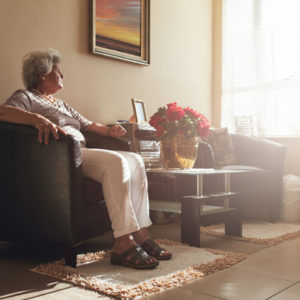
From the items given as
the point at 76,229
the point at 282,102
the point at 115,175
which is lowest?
the point at 76,229

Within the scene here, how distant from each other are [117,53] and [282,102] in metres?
1.85

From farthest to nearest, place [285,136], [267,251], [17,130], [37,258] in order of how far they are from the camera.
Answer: [285,136]
[267,251]
[37,258]
[17,130]

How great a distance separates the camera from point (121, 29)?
12.1 ft

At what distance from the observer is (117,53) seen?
3.63 metres

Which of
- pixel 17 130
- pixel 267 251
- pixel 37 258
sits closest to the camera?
pixel 17 130

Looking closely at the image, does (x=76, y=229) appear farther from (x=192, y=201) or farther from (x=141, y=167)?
(x=192, y=201)

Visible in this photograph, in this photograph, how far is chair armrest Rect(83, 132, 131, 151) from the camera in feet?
8.55

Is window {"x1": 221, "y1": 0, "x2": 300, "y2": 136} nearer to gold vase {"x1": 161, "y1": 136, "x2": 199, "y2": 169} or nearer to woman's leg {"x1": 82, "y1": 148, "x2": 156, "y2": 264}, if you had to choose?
gold vase {"x1": 161, "y1": 136, "x2": 199, "y2": 169}

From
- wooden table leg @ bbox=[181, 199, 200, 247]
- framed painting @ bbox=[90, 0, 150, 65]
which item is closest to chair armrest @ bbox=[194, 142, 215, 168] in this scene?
wooden table leg @ bbox=[181, 199, 200, 247]

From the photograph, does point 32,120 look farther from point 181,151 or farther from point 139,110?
point 139,110

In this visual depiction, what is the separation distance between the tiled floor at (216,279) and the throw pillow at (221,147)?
141cm

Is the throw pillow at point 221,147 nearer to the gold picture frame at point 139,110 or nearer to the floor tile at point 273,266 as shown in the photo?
the gold picture frame at point 139,110

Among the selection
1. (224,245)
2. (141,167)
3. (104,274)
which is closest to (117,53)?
(141,167)

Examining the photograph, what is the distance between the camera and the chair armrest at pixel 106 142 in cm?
261
